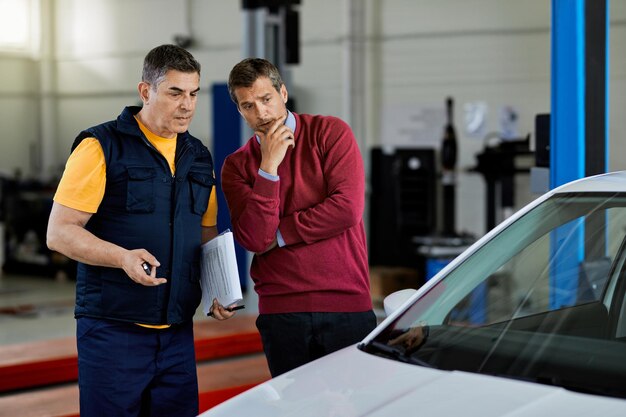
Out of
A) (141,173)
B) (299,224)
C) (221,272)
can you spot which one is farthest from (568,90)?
(141,173)

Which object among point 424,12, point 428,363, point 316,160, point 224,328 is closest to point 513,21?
point 424,12

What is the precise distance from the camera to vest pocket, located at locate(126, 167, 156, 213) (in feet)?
9.02

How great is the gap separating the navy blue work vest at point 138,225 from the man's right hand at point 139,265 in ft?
0.51

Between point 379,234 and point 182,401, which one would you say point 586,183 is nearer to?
point 182,401

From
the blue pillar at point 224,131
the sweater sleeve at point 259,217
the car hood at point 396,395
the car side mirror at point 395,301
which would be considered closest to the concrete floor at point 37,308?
the blue pillar at point 224,131

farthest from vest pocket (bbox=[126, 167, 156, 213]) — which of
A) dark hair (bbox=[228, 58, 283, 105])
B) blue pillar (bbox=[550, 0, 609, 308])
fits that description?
blue pillar (bbox=[550, 0, 609, 308])

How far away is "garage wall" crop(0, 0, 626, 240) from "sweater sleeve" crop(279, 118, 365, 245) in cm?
591

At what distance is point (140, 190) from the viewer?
2.77 metres

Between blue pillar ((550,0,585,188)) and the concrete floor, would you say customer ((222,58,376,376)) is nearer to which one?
blue pillar ((550,0,585,188))

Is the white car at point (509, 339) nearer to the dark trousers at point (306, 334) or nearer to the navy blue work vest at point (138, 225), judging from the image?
the dark trousers at point (306, 334)

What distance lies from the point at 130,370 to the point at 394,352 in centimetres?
86

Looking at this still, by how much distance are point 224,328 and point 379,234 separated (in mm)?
5791

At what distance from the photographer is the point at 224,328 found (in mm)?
5867

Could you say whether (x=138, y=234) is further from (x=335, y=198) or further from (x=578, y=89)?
(x=578, y=89)
